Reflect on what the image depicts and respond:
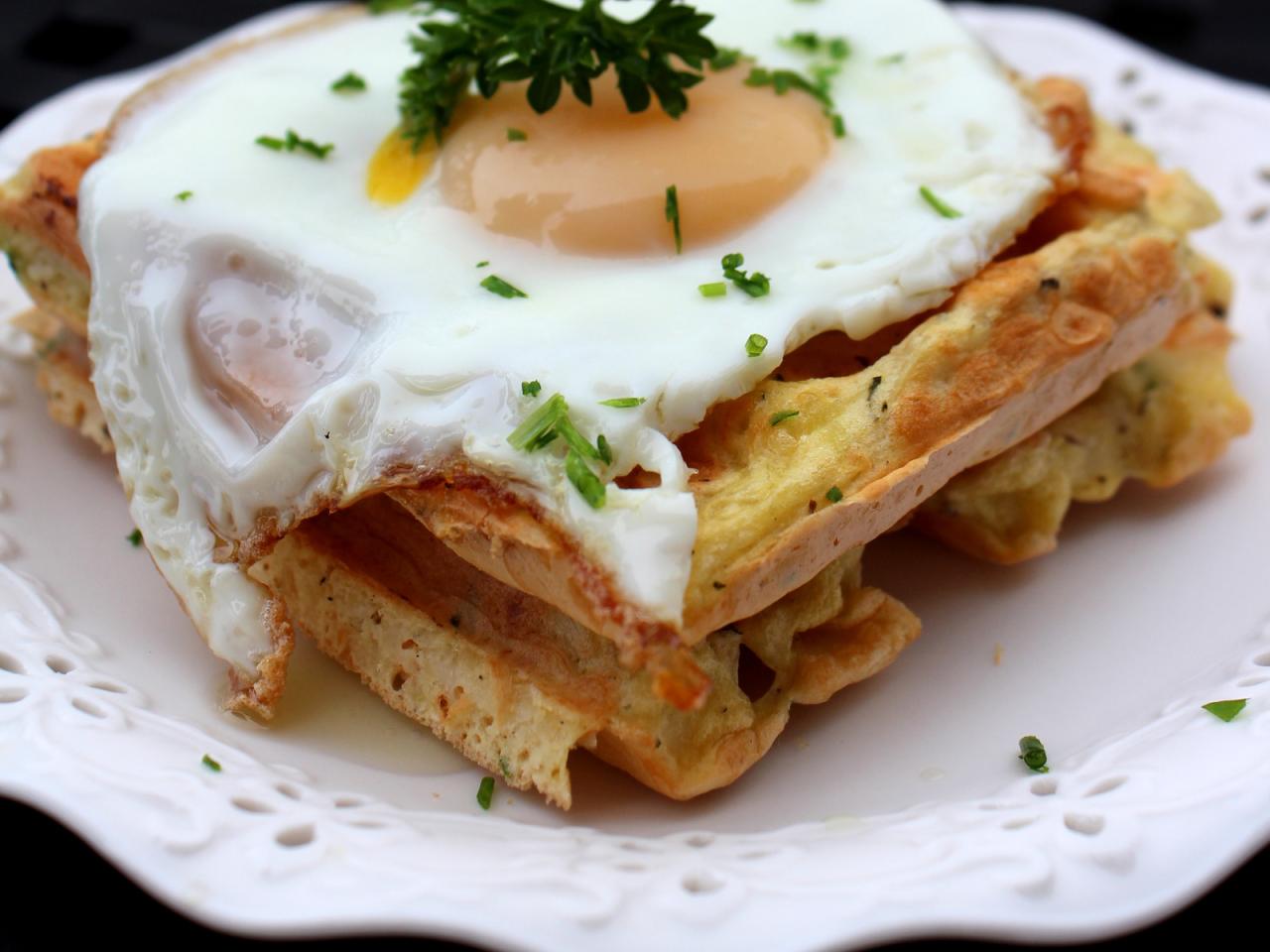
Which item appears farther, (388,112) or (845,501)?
(388,112)

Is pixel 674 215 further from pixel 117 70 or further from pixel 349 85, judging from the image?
pixel 117 70

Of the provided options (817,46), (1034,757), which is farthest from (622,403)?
(817,46)

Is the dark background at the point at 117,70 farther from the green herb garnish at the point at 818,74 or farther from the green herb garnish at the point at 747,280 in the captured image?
the green herb garnish at the point at 747,280

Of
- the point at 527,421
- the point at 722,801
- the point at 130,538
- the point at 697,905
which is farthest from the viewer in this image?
the point at 130,538

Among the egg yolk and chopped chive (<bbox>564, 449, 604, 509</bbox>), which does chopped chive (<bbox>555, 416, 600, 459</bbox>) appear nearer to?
chopped chive (<bbox>564, 449, 604, 509</bbox>)

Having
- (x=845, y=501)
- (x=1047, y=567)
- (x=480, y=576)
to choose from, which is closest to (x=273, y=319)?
(x=480, y=576)

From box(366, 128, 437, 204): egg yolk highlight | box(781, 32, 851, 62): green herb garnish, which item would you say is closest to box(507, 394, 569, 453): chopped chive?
box(366, 128, 437, 204): egg yolk highlight

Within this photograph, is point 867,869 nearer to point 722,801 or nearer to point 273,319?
point 722,801
